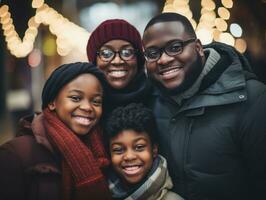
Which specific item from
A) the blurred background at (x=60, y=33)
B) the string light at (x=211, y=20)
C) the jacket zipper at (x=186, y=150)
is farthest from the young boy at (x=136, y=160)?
the string light at (x=211, y=20)

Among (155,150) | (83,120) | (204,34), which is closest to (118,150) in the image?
(155,150)

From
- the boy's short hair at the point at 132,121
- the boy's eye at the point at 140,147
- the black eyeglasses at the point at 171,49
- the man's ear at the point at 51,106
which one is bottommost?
the boy's eye at the point at 140,147

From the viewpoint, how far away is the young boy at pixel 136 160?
312cm

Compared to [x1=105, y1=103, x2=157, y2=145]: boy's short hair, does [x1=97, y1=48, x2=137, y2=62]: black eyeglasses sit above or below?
above

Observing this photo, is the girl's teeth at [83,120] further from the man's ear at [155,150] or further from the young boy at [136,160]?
the man's ear at [155,150]

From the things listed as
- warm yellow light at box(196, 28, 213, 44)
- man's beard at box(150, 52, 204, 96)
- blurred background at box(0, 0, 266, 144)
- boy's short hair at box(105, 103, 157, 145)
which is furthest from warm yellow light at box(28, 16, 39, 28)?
man's beard at box(150, 52, 204, 96)

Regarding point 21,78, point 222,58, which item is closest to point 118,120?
point 222,58

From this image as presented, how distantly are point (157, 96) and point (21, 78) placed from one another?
684 centimetres

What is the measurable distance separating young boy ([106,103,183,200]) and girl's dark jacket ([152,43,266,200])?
0.48ft

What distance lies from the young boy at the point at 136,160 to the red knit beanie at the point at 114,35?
0.64 metres

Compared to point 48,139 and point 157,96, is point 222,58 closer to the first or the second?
point 157,96

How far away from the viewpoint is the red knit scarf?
9.50ft

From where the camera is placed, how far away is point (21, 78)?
9828 millimetres

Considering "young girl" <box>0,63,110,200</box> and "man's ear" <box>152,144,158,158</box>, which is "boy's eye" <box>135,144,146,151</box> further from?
"young girl" <box>0,63,110,200</box>
